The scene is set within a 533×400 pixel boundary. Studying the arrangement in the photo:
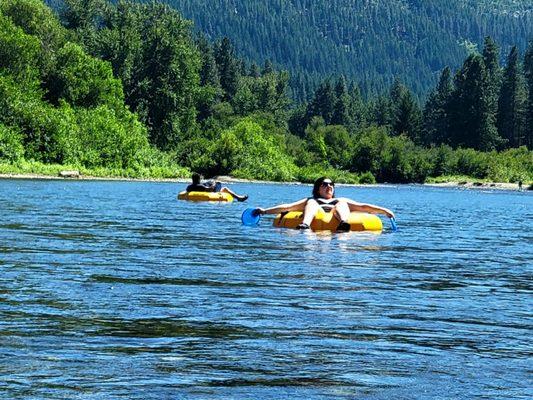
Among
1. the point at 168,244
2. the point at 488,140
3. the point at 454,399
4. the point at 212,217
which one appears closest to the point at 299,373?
the point at 454,399

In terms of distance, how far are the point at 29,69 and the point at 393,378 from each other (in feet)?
271

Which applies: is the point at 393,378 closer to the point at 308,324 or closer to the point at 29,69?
the point at 308,324

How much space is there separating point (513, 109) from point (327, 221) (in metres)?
151

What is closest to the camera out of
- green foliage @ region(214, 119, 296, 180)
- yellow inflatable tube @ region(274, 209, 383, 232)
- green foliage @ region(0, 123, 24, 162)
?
yellow inflatable tube @ region(274, 209, 383, 232)

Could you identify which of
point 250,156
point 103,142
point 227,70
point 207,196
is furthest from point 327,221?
point 227,70

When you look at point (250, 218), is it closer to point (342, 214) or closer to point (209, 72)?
point (342, 214)

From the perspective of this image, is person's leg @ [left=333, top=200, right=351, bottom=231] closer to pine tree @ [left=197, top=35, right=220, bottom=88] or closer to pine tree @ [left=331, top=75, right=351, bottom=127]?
pine tree @ [left=197, top=35, right=220, bottom=88]

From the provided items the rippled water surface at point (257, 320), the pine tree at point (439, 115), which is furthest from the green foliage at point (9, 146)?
the pine tree at point (439, 115)

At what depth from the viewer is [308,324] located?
31.9ft

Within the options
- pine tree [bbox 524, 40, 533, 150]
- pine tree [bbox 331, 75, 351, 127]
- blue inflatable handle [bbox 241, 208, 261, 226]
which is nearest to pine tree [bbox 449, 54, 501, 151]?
pine tree [bbox 524, 40, 533, 150]

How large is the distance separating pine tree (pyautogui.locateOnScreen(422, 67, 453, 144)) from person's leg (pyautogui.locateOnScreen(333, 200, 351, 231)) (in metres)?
148

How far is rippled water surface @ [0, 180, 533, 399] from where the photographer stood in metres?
7.13

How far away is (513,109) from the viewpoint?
169m

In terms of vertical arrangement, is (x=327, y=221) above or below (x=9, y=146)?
below
